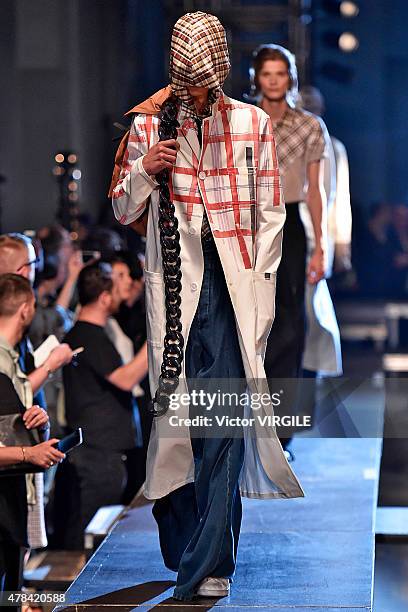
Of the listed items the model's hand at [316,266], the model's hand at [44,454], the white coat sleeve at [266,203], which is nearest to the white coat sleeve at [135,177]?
the white coat sleeve at [266,203]

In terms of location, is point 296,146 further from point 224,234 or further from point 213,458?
point 213,458

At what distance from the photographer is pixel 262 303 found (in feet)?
11.4

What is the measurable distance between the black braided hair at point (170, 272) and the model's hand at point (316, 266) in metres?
1.80

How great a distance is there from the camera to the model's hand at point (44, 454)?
3.81m

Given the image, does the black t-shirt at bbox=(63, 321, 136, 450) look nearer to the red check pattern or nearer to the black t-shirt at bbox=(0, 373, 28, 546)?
the black t-shirt at bbox=(0, 373, 28, 546)

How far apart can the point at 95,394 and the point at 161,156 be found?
1952 mm

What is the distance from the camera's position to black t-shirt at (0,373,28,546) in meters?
3.95

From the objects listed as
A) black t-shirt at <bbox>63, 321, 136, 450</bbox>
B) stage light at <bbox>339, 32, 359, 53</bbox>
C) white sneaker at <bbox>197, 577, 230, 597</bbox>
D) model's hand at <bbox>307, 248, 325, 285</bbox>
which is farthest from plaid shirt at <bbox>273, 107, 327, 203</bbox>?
stage light at <bbox>339, 32, 359, 53</bbox>

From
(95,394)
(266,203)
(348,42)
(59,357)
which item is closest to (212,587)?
(266,203)

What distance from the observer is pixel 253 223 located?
3490 mm

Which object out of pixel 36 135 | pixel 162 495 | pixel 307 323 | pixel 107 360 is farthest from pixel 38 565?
pixel 36 135

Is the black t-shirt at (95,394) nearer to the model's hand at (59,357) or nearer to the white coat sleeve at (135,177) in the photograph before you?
the model's hand at (59,357)

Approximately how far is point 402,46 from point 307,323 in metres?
6.32

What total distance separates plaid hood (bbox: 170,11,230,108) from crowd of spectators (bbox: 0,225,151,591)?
3.59 ft
